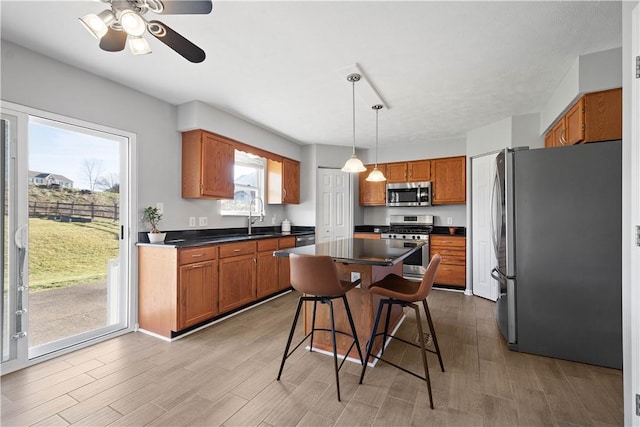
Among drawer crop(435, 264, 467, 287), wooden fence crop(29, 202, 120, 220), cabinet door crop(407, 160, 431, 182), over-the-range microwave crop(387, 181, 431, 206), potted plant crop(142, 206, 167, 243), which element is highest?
cabinet door crop(407, 160, 431, 182)

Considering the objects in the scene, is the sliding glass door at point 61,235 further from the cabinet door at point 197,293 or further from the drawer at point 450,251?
the drawer at point 450,251

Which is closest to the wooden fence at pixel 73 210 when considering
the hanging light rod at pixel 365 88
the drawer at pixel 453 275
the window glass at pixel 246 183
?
the window glass at pixel 246 183

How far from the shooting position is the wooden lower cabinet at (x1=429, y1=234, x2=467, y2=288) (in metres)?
4.57

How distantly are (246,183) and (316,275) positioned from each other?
3.16m

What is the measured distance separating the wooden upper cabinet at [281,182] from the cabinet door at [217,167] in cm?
119

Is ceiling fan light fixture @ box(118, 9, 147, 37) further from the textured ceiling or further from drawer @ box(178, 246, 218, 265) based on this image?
drawer @ box(178, 246, 218, 265)

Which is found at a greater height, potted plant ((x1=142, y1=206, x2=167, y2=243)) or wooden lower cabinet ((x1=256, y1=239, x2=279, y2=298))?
potted plant ((x1=142, y1=206, x2=167, y2=243))

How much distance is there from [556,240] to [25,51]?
14.9 ft

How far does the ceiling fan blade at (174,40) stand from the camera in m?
1.42

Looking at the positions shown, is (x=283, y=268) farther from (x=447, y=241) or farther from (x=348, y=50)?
(x=348, y=50)

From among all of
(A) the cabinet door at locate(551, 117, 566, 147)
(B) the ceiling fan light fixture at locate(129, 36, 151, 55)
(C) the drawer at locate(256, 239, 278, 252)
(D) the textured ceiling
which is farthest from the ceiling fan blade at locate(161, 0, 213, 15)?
(A) the cabinet door at locate(551, 117, 566, 147)

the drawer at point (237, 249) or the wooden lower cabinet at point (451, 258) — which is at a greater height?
the drawer at point (237, 249)

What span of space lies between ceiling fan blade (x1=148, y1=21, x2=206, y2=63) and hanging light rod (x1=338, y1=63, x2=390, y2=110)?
4.52 feet

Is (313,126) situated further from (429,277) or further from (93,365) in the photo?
(93,365)
